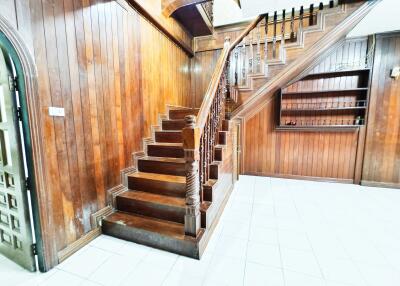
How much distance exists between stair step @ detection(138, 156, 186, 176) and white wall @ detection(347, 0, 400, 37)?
3273 millimetres

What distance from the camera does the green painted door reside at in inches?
61.0

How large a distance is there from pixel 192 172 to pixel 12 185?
1.65 metres

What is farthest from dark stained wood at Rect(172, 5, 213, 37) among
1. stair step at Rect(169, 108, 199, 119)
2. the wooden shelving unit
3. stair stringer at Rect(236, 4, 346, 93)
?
the wooden shelving unit

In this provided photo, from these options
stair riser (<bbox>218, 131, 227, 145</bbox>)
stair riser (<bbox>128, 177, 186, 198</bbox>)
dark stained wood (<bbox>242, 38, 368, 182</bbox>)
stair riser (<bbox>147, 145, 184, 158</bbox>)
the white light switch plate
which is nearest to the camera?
the white light switch plate

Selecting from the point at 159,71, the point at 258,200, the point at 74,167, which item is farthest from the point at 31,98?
the point at 258,200

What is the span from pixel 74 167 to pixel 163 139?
56.1 inches

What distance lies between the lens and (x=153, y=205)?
7.27ft

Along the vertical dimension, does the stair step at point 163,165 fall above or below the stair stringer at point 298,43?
below

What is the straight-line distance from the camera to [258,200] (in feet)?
10.1

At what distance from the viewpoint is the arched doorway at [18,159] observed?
59.3 inches

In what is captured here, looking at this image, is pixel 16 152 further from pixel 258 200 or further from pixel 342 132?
pixel 342 132

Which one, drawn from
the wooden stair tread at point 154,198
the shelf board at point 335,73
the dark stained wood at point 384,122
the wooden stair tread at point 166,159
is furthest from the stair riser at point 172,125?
the dark stained wood at point 384,122

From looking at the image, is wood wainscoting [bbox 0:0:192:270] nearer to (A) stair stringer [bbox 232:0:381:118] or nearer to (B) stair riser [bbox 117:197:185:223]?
(B) stair riser [bbox 117:197:185:223]

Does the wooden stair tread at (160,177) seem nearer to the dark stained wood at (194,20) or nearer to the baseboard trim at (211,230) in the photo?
the baseboard trim at (211,230)
